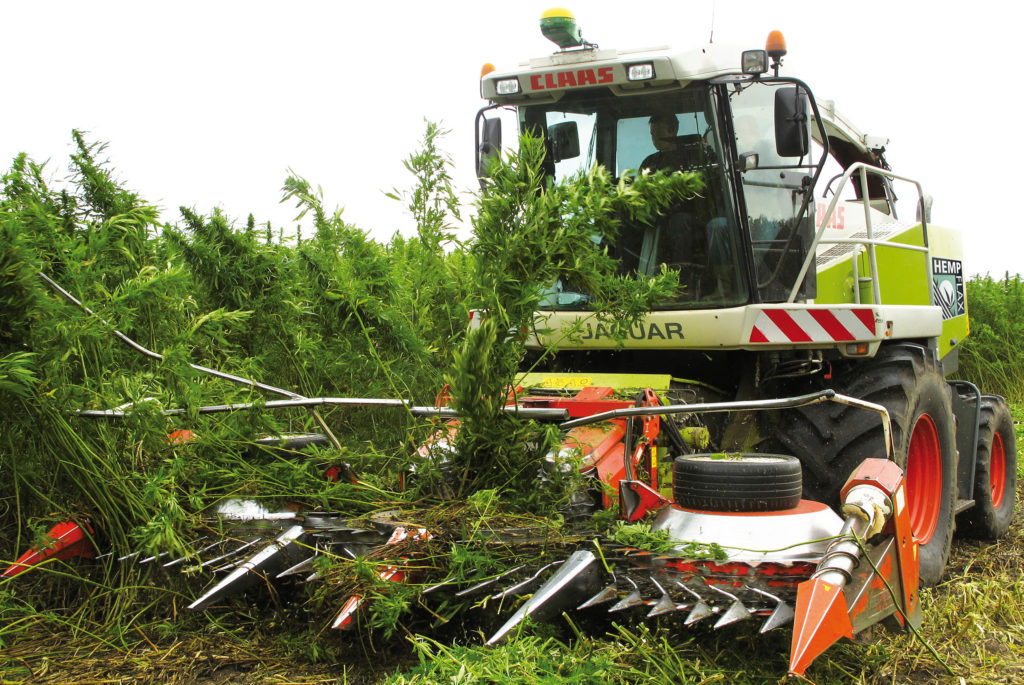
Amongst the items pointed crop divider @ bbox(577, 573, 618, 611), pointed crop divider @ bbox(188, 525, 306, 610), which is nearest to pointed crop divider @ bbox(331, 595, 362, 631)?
pointed crop divider @ bbox(188, 525, 306, 610)

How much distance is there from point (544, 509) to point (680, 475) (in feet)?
1.65

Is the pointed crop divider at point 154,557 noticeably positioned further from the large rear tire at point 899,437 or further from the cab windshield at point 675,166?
the large rear tire at point 899,437

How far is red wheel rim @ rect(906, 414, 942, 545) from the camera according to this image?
4.56 m

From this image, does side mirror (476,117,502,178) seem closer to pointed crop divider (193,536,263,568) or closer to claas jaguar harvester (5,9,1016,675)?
claas jaguar harvester (5,9,1016,675)

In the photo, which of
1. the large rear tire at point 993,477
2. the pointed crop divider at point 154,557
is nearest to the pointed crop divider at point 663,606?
the pointed crop divider at point 154,557

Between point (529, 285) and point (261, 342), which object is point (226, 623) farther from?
point (261, 342)

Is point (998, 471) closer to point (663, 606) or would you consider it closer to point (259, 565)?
point (663, 606)

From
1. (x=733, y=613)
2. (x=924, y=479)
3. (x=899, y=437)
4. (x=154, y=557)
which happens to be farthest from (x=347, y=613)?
(x=924, y=479)

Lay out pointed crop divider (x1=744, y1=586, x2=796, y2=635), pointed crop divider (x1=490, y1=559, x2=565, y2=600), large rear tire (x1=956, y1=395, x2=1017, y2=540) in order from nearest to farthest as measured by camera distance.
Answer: pointed crop divider (x1=744, y1=586, x2=796, y2=635) < pointed crop divider (x1=490, y1=559, x2=565, y2=600) < large rear tire (x1=956, y1=395, x2=1017, y2=540)

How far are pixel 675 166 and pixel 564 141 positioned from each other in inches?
22.3

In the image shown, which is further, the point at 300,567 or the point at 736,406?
the point at 736,406

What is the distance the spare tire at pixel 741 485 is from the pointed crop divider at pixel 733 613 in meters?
0.41

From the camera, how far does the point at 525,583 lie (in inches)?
116

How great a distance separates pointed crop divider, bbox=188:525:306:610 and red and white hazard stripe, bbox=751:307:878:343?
217 cm
